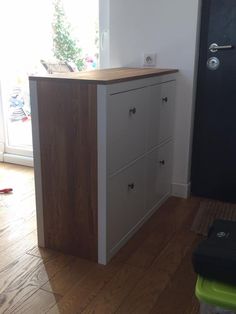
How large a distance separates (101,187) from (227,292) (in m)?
0.87

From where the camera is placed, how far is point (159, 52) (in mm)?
2557

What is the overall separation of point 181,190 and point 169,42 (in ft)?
3.59

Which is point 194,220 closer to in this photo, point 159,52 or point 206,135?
point 206,135

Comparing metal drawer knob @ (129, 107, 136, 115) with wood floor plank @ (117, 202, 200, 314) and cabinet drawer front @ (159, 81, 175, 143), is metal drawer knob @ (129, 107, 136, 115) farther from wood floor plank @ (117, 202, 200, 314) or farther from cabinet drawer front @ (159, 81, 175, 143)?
wood floor plank @ (117, 202, 200, 314)

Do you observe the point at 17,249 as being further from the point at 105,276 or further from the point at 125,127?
the point at 125,127

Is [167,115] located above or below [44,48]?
below

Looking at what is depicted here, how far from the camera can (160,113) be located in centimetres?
235

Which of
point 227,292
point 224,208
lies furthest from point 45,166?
point 224,208

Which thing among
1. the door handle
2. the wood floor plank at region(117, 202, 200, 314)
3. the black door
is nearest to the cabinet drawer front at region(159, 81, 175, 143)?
the black door


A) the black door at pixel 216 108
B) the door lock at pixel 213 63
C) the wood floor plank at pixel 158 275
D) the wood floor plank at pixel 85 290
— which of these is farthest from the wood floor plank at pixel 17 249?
the door lock at pixel 213 63

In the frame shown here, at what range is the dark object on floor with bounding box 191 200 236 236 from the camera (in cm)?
226

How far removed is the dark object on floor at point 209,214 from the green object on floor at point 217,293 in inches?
45.0

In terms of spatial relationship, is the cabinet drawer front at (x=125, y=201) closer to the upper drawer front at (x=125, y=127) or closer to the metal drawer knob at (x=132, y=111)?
the upper drawer front at (x=125, y=127)

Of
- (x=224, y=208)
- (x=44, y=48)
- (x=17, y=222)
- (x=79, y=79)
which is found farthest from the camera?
(x=44, y=48)
